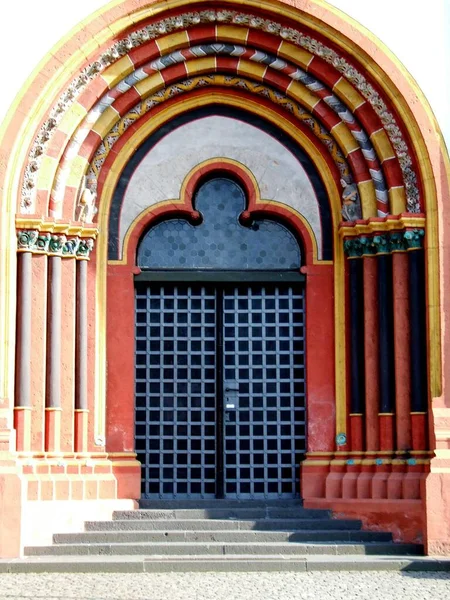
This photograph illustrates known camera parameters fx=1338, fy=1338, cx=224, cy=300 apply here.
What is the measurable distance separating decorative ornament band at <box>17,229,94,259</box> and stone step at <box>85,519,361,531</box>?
131 inches

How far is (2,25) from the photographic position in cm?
1634

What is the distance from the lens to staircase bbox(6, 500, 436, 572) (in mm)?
14375

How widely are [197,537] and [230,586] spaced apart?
6.81 feet

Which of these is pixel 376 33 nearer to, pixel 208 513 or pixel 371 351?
pixel 371 351

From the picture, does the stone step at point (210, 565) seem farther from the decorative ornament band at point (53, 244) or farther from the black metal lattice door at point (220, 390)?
the decorative ornament band at point (53, 244)

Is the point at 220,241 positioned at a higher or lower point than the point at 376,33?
lower

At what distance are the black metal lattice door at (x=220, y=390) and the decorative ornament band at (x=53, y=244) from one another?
3.40ft

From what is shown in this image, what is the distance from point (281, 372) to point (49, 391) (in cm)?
310

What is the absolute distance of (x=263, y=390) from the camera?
1742cm

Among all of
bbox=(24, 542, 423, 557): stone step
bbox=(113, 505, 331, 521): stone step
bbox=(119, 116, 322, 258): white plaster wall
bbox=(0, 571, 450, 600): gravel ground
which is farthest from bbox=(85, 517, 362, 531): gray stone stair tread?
bbox=(119, 116, 322, 258): white plaster wall

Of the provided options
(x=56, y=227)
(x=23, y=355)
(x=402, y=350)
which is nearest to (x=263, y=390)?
(x=402, y=350)

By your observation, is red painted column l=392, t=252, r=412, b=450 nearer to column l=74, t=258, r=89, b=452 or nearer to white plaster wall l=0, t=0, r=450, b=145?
white plaster wall l=0, t=0, r=450, b=145

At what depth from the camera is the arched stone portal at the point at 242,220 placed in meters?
16.1

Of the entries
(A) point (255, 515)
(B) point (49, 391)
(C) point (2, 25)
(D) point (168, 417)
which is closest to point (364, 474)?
(A) point (255, 515)
